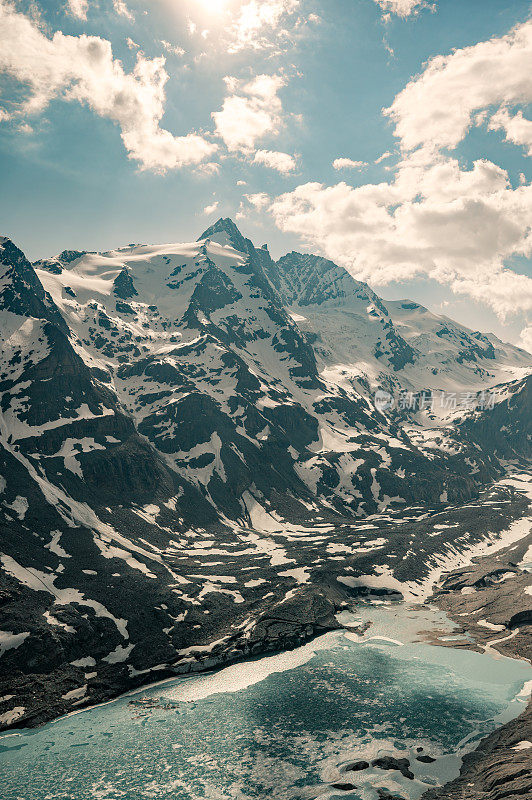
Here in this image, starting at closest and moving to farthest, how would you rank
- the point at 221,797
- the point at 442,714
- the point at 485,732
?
the point at 221,797, the point at 485,732, the point at 442,714

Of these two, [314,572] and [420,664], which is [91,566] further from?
[420,664]

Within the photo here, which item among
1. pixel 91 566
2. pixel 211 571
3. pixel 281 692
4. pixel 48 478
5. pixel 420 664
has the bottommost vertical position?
pixel 420 664

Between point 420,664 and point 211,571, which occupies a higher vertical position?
point 211,571

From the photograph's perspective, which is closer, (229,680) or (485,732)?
(485,732)

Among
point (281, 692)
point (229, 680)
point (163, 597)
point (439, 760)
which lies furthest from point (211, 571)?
point (439, 760)

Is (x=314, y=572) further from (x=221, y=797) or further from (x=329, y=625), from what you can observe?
(x=221, y=797)

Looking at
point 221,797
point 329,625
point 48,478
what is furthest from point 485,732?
point 48,478

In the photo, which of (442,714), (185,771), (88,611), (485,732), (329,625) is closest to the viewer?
(185,771)
